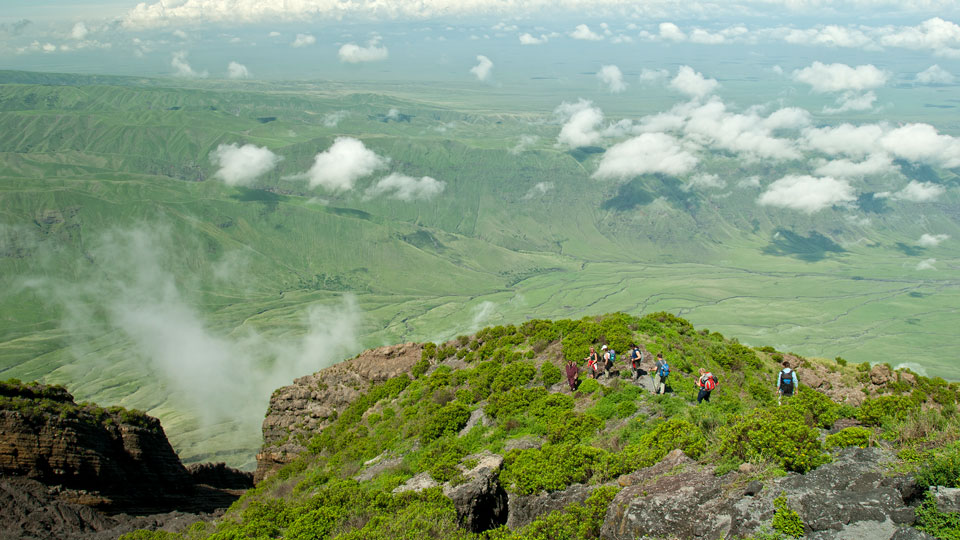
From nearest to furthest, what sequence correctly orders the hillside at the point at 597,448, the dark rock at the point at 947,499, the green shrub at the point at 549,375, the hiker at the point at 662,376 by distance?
the dark rock at the point at 947,499 → the hillside at the point at 597,448 → the hiker at the point at 662,376 → the green shrub at the point at 549,375

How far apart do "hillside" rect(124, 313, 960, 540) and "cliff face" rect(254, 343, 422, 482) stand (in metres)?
0.13

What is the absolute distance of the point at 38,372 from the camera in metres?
182

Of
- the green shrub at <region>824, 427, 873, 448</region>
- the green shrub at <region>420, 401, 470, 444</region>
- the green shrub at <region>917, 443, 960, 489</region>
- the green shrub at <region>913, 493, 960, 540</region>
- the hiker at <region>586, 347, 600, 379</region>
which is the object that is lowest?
the green shrub at <region>420, 401, 470, 444</region>

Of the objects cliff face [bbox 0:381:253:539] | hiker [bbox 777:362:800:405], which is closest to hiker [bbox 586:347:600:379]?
hiker [bbox 777:362:800:405]

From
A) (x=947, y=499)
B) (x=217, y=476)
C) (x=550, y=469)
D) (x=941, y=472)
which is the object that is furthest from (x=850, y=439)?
(x=217, y=476)

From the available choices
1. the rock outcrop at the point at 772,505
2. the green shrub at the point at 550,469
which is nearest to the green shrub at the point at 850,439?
the rock outcrop at the point at 772,505

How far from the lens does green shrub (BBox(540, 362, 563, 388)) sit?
33.6 m

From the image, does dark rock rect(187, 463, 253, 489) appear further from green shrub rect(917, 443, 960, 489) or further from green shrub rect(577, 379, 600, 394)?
green shrub rect(917, 443, 960, 489)

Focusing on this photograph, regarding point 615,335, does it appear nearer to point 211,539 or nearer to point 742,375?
point 742,375

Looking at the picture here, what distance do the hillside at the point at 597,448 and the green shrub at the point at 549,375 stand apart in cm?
8

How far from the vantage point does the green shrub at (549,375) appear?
33.6 meters

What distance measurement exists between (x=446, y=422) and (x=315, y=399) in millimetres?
16831

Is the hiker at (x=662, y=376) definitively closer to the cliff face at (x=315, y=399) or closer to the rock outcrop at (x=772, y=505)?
the rock outcrop at (x=772, y=505)

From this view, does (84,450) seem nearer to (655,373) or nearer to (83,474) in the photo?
(83,474)
